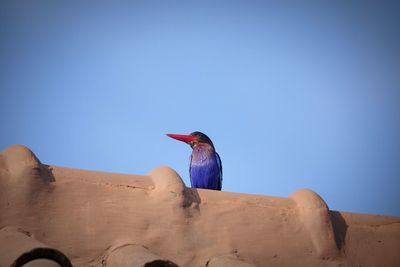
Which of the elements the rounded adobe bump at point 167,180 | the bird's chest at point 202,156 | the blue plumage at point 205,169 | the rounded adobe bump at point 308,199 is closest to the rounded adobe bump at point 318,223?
the rounded adobe bump at point 308,199

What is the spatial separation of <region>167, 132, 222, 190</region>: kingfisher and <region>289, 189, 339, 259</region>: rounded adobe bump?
72.0 inches

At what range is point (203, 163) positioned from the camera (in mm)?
5750

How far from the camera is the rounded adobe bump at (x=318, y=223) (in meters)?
3.64

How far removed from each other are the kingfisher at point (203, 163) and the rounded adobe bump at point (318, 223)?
6.00 ft

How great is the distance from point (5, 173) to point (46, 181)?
26cm

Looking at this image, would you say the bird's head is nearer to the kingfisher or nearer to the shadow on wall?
the kingfisher

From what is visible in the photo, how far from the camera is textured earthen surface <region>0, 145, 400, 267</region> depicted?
9.63 feet

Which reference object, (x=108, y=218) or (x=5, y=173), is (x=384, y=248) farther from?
(x=5, y=173)

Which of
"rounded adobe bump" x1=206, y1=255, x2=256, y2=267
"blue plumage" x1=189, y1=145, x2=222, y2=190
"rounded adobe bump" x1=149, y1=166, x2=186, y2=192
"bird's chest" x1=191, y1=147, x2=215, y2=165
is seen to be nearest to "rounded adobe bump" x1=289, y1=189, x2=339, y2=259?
"rounded adobe bump" x1=206, y1=255, x2=256, y2=267

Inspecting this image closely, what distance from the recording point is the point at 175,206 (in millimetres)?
3379

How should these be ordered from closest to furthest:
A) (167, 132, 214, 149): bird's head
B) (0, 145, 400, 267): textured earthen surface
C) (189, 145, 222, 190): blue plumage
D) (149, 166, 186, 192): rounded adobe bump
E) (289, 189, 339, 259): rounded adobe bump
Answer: (0, 145, 400, 267): textured earthen surface → (149, 166, 186, 192): rounded adobe bump → (289, 189, 339, 259): rounded adobe bump → (189, 145, 222, 190): blue plumage → (167, 132, 214, 149): bird's head

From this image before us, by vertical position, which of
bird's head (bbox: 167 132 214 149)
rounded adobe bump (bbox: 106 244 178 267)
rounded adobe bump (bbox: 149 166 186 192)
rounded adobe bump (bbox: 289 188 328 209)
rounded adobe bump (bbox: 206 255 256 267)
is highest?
bird's head (bbox: 167 132 214 149)

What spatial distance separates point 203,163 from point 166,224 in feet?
8.16

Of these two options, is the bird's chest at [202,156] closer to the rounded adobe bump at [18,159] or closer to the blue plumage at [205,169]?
the blue plumage at [205,169]
